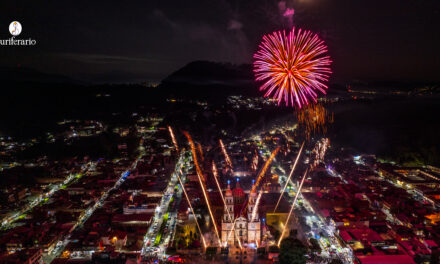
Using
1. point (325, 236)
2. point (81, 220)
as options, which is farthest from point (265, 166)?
point (81, 220)

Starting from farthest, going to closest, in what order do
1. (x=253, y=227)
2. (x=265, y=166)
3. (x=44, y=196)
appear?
(x=265, y=166) < (x=44, y=196) < (x=253, y=227)

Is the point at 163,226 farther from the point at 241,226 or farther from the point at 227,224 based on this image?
the point at 241,226

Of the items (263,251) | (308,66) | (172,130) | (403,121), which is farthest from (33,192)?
(403,121)

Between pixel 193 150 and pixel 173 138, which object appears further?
pixel 173 138

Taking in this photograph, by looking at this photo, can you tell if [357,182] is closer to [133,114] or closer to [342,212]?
[342,212]

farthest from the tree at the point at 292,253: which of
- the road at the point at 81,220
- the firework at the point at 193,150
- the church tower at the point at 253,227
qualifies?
the firework at the point at 193,150

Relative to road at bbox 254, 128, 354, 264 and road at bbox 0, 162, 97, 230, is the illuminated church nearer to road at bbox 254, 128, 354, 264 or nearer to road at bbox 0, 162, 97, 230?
road at bbox 254, 128, 354, 264
